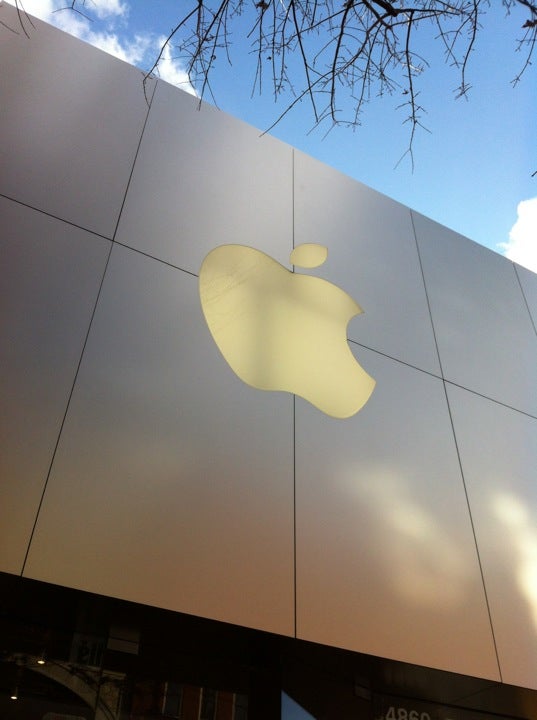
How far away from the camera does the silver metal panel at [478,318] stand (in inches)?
147

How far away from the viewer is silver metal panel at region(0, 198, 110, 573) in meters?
1.98

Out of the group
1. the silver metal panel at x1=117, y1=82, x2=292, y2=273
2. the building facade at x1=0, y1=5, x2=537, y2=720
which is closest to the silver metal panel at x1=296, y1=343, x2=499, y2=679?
the building facade at x1=0, y1=5, x2=537, y2=720

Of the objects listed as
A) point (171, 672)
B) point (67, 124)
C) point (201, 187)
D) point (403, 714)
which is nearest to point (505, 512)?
point (403, 714)

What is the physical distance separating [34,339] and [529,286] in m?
3.86

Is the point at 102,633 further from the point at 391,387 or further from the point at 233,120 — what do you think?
the point at 233,120

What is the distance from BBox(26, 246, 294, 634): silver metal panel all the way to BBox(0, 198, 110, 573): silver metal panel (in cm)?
6

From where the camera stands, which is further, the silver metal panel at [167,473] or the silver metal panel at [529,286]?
the silver metal panel at [529,286]

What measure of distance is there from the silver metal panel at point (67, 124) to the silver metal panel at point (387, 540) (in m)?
1.44

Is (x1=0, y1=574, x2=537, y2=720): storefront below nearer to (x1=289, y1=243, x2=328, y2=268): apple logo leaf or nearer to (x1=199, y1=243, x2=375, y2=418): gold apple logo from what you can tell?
(x1=199, y1=243, x2=375, y2=418): gold apple logo

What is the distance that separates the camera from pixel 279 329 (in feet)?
8.95

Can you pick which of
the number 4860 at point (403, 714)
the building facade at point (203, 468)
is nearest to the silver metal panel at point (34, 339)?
the building facade at point (203, 468)

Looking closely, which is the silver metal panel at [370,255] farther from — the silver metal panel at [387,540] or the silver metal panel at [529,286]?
the silver metal panel at [529,286]

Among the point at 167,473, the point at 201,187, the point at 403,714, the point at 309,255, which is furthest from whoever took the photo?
the point at 309,255

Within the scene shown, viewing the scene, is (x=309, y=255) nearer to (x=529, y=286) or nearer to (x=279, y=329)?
(x=279, y=329)
